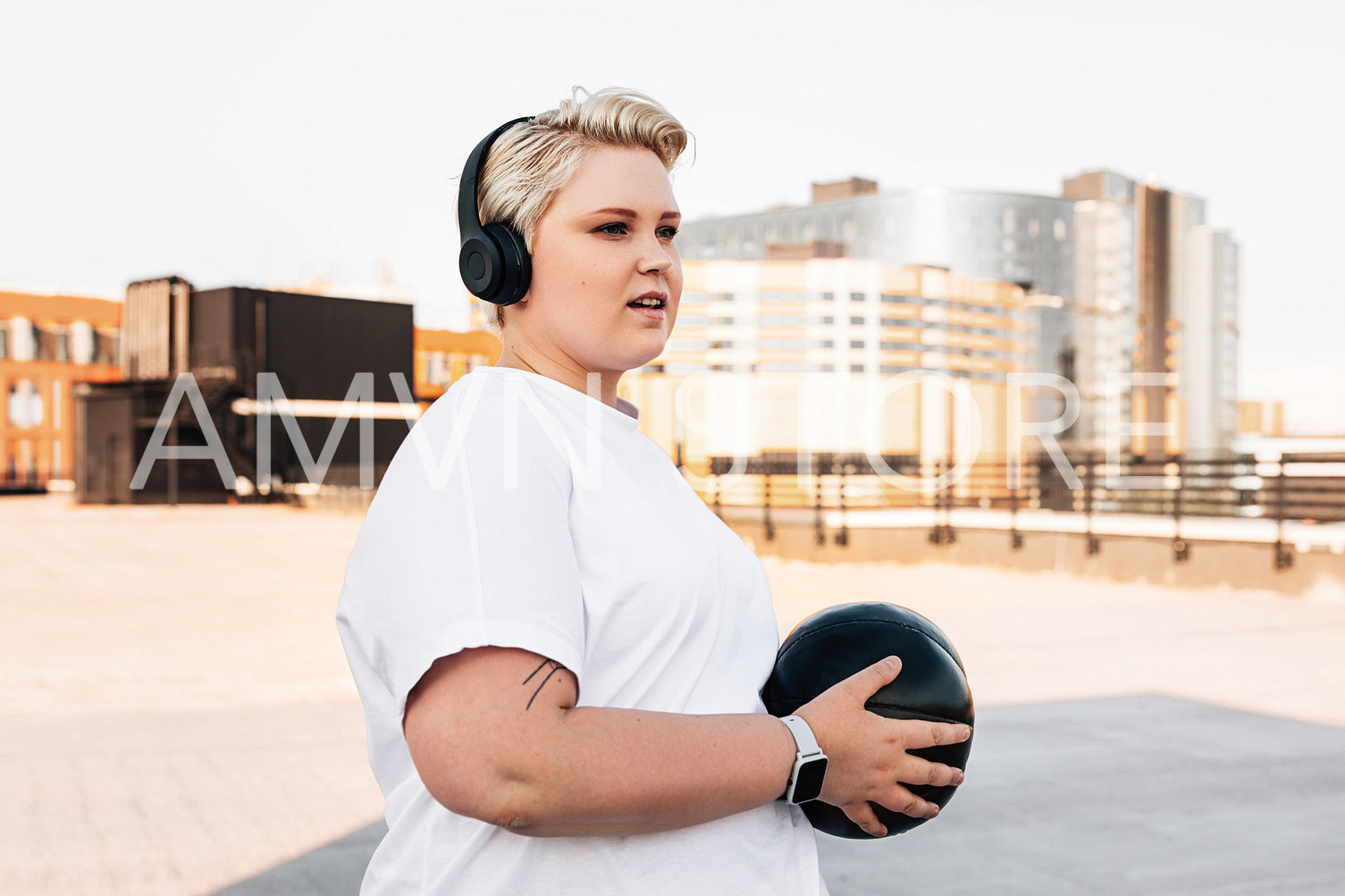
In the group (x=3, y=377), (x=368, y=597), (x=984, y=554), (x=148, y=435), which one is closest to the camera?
(x=368, y=597)

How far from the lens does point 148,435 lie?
4041 centimetres

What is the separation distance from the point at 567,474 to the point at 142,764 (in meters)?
5.05

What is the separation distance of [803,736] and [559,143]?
0.72 meters

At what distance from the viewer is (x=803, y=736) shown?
133cm

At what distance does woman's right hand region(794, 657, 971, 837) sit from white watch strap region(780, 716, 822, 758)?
0.04 ft

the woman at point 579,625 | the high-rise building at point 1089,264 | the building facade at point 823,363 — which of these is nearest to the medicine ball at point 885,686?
the woman at point 579,625

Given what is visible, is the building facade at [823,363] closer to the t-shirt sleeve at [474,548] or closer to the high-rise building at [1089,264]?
the high-rise building at [1089,264]

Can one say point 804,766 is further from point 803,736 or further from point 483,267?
point 483,267

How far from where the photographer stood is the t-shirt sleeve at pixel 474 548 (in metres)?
1.15

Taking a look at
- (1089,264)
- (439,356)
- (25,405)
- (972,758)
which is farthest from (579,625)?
(1089,264)

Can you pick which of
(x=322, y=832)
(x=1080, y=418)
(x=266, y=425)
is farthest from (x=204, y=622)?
(x=1080, y=418)

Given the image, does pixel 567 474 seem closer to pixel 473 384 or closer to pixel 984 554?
pixel 473 384

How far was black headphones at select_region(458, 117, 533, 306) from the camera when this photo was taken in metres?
1.41

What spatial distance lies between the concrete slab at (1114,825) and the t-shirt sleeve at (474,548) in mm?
3139
